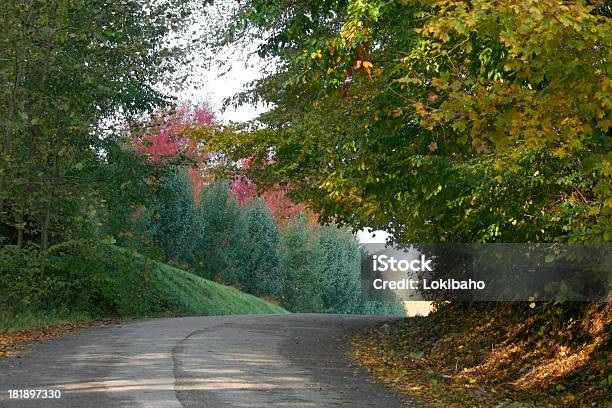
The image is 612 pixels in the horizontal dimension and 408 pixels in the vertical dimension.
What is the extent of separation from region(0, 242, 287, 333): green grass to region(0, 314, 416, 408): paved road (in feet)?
13.6

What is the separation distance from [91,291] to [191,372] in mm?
17262

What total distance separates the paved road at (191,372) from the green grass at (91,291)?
163 inches

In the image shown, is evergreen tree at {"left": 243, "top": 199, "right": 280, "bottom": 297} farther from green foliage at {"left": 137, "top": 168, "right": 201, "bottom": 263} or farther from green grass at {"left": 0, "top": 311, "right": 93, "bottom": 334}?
green grass at {"left": 0, "top": 311, "right": 93, "bottom": 334}

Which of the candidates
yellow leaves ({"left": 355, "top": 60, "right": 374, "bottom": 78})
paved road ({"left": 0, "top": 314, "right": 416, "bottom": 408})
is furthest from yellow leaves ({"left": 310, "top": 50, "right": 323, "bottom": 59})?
paved road ({"left": 0, "top": 314, "right": 416, "bottom": 408})

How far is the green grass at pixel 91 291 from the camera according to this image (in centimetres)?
2561

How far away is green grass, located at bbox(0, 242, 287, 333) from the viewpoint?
25.6 meters

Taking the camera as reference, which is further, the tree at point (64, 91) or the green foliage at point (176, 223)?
the green foliage at point (176, 223)

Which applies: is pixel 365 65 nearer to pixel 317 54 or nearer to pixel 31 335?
pixel 317 54

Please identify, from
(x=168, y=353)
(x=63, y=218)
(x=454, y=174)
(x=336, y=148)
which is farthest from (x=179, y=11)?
(x=454, y=174)

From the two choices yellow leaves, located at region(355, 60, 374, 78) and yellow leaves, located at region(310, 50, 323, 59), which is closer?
yellow leaves, located at region(355, 60, 374, 78)

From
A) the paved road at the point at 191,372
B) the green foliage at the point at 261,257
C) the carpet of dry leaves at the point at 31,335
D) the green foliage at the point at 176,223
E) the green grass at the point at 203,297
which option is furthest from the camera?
the green foliage at the point at 261,257

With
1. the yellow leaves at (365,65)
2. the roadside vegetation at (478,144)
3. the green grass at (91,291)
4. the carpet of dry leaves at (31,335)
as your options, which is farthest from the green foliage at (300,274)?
the yellow leaves at (365,65)

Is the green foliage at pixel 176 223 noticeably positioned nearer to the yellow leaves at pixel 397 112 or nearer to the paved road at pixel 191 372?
the paved road at pixel 191 372

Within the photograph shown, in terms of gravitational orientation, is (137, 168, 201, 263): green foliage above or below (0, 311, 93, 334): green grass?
above
